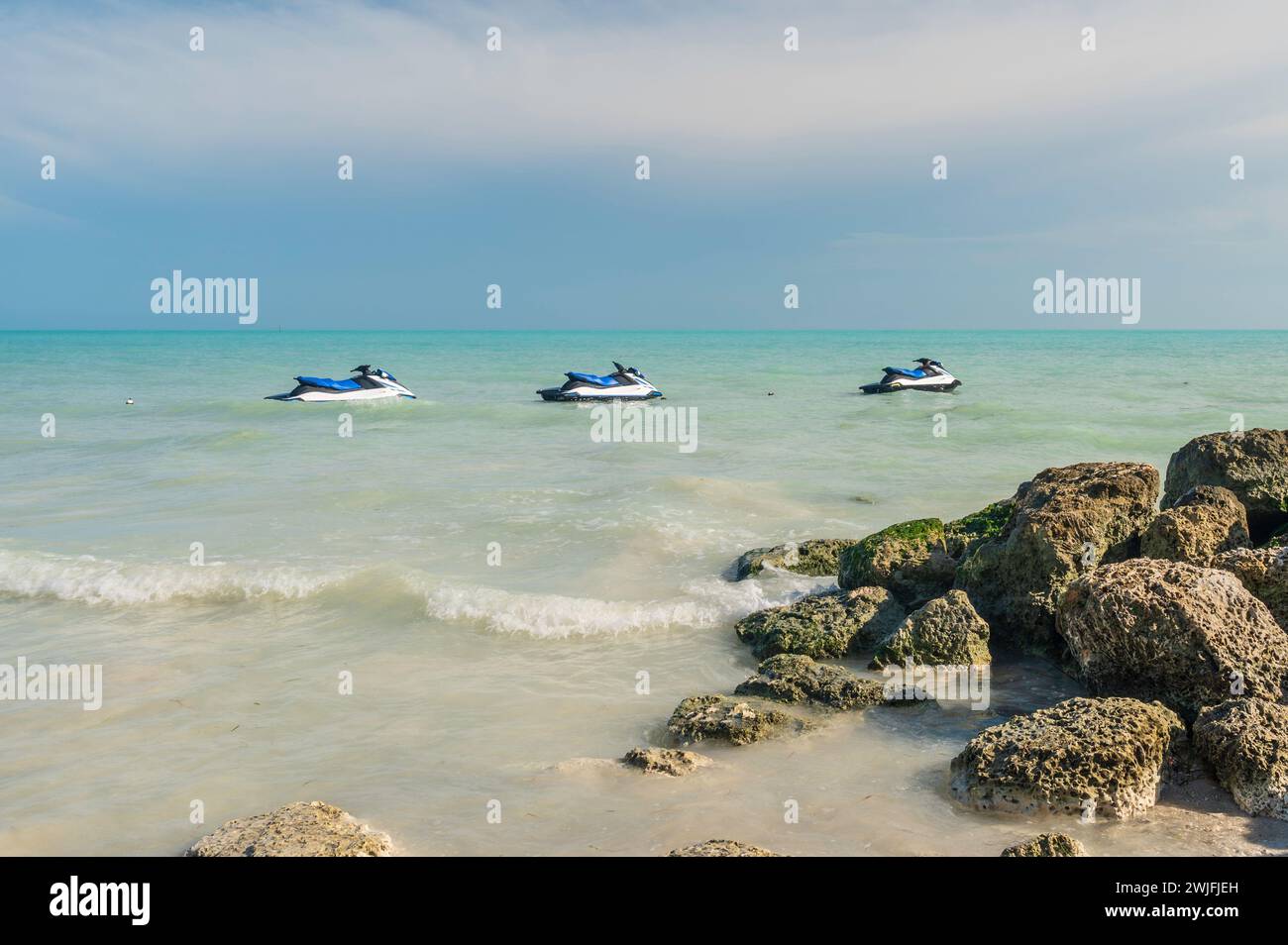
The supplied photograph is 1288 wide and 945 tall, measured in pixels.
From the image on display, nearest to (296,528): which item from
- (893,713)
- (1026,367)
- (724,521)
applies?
(724,521)

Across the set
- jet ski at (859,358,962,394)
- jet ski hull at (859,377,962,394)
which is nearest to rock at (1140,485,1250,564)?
jet ski at (859,358,962,394)

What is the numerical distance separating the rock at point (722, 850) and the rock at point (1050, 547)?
154 inches

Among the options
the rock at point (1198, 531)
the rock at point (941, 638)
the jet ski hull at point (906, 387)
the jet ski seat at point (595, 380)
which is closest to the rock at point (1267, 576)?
the rock at point (1198, 531)

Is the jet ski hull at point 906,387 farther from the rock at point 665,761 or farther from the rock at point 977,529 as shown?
the rock at point 665,761

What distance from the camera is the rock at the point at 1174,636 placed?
579cm

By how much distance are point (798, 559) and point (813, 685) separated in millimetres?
3440

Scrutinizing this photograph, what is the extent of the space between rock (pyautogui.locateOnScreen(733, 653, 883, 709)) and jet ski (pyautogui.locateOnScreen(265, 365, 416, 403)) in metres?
25.5

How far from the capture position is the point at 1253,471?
341 inches

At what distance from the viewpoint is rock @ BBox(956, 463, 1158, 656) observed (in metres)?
7.47

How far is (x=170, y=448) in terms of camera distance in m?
22.0

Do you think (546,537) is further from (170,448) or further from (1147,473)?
(170,448)

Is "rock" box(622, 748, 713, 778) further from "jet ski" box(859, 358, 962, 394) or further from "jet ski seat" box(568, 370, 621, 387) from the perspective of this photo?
"jet ski" box(859, 358, 962, 394)
